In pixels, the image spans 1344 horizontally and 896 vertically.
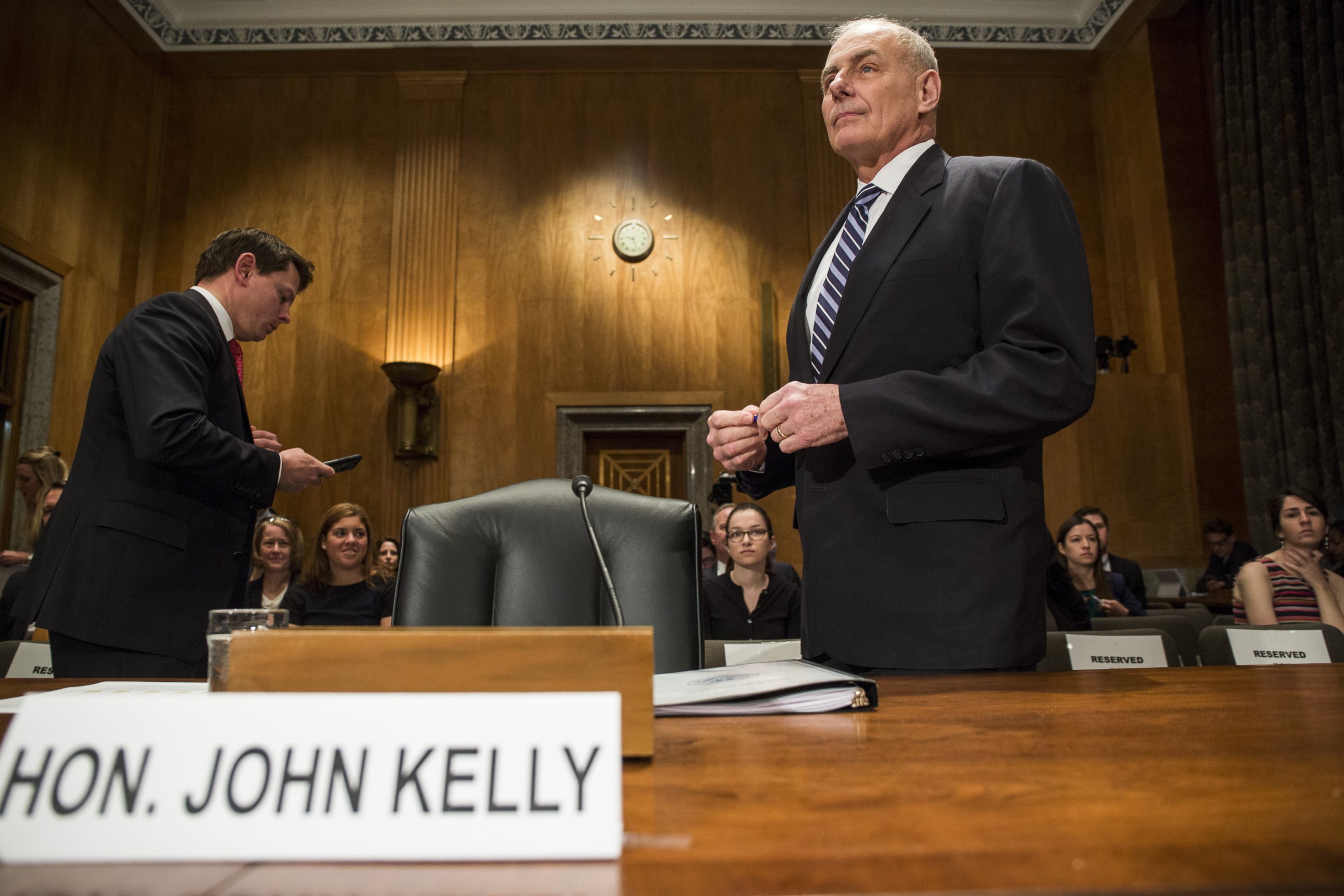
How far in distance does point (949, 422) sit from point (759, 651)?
1.59 m

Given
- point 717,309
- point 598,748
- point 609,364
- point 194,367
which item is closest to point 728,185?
point 717,309

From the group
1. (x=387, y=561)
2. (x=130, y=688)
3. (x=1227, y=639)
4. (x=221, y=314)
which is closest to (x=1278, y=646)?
(x=1227, y=639)

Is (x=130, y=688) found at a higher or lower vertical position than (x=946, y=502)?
lower

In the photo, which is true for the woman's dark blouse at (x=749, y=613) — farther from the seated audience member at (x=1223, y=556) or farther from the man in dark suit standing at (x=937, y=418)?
the seated audience member at (x=1223, y=556)

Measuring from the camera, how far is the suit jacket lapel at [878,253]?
1289 millimetres

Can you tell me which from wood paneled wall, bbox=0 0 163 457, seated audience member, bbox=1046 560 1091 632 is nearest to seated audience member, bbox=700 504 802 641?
seated audience member, bbox=1046 560 1091 632

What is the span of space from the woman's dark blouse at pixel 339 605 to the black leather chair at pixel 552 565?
7.75 ft

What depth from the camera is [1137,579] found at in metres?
5.49

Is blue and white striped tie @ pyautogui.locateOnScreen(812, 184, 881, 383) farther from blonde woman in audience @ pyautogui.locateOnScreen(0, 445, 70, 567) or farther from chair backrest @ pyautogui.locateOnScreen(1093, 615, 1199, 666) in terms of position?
blonde woman in audience @ pyautogui.locateOnScreen(0, 445, 70, 567)

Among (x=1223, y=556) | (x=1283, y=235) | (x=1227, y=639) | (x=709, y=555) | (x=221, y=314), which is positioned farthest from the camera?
(x=1283, y=235)

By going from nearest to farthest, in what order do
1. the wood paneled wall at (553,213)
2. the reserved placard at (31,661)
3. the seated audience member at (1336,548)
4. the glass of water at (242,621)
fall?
the glass of water at (242,621) → the reserved placard at (31,661) → the seated audience member at (1336,548) → the wood paneled wall at (553,213)

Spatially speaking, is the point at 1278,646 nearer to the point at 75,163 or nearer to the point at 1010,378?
the point at 1010,378

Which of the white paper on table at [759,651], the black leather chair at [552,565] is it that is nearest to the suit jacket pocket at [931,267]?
the black leather chair at [552,565]

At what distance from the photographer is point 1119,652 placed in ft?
8.63
